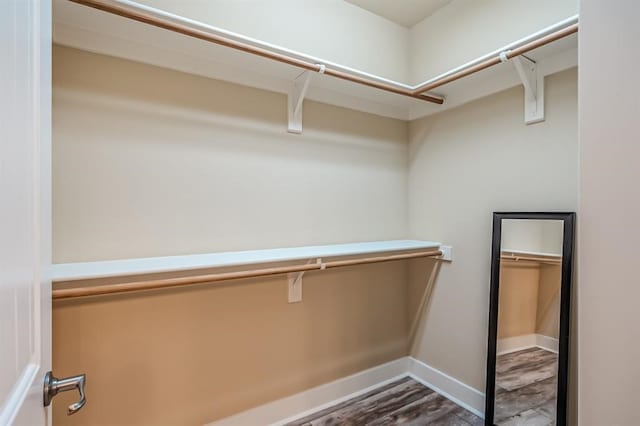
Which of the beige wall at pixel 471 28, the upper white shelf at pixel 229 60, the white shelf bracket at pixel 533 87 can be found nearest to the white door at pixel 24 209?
the upper white shelf at pixel 229 60

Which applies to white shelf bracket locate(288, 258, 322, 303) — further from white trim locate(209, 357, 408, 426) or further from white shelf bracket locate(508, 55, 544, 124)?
white shelf bracket locate(508, 55, 544, 124)

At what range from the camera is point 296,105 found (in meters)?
1.86

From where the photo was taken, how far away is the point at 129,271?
1232 millimetres

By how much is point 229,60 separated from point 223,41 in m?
0.23

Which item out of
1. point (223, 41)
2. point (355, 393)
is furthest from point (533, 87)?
point (355, 393)

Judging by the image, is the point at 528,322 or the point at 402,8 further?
the point at 402,8

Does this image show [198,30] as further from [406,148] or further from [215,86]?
[406,148]

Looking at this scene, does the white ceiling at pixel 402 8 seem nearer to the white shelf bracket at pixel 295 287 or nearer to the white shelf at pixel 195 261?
the white shelf at pixel 195 261

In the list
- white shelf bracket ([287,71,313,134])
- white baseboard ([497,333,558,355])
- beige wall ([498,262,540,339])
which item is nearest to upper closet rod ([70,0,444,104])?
white shelf bracket ([287,71,313,134])

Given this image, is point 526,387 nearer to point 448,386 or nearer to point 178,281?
point 448,386

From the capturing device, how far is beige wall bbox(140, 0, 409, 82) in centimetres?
163

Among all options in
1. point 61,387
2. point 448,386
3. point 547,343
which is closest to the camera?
point 61,387

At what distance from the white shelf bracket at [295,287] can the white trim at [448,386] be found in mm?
1078

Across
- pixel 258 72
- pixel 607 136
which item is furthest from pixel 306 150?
pixel 607 136
